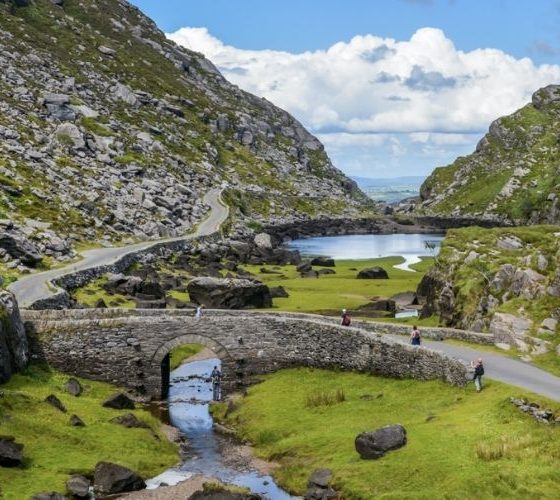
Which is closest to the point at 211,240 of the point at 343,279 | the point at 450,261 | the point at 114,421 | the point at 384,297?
the point at 343,279

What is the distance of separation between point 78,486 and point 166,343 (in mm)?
24022

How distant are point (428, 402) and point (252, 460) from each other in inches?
462

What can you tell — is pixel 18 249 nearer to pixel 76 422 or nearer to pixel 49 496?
pixel 76 422

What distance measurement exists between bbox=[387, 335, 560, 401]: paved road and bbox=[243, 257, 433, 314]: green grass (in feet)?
110

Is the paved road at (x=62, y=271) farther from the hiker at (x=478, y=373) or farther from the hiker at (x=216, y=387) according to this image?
the hiker at (x=478, y=373)

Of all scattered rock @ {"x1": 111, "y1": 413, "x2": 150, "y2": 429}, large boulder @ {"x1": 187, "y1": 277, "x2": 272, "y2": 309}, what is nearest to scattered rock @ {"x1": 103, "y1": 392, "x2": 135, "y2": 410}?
scattered rock @ {"x1": 111, "y1": 413, "x2": 150, "y2": 429}

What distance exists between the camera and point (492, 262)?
68.8 metres

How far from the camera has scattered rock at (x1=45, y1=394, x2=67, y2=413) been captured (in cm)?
5138

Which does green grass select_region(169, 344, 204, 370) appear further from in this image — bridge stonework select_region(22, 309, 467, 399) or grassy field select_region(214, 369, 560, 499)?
grassy field select_region(214, 369, 560, 499)

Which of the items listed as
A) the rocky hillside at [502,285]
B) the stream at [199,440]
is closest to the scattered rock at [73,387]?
the stream at [199,440]

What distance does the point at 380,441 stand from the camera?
4238 centimetres

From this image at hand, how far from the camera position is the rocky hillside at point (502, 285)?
185 feet

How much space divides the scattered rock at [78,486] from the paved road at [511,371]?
25204 millimetres

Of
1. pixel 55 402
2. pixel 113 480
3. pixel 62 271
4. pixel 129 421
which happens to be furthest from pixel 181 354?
pixel 113 480
